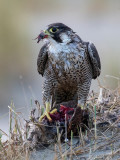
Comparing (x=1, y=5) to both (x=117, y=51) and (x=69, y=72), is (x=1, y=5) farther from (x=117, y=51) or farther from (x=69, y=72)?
(x=69, y=72)

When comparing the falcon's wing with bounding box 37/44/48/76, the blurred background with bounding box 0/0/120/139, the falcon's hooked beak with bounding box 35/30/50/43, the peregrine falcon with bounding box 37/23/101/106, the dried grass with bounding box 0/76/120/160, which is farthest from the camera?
the blurred background with bounding box 0/0/120/139

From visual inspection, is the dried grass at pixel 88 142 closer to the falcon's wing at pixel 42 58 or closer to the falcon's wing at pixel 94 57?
the falcon's wing at pixel 94 57

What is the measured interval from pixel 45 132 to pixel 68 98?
4.18 feet

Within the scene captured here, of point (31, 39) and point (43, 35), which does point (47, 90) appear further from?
point (31, 39)

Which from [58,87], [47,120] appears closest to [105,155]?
[47,120]

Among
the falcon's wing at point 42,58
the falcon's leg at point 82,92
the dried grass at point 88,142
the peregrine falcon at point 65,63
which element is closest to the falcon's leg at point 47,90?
the peregrine falcon at point 65,63

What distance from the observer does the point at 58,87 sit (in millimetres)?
5418

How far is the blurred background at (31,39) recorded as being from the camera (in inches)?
389

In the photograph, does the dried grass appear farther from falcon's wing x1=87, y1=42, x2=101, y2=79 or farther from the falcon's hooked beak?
the falcon's hooked beak

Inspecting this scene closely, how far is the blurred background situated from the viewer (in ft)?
32.4

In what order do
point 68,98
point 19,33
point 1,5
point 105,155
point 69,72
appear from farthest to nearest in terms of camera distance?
point 1,5 < point 19,33 < point 68,98 < point 69,72 < point 105,155

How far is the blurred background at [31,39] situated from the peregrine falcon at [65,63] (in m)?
2.75

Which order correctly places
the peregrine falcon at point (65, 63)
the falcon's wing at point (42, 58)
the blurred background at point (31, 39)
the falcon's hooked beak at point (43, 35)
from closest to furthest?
the falcon's hooked beak at point (43, 35) < the peregrine falcon at point (65, 63) < the falcon's wing at point (42, 58) < the blurred background at point (31, 39)

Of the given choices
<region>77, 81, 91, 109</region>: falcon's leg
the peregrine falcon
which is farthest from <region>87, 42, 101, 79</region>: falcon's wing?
<region>77, 81, 91, 109</region>: falcon's leg
